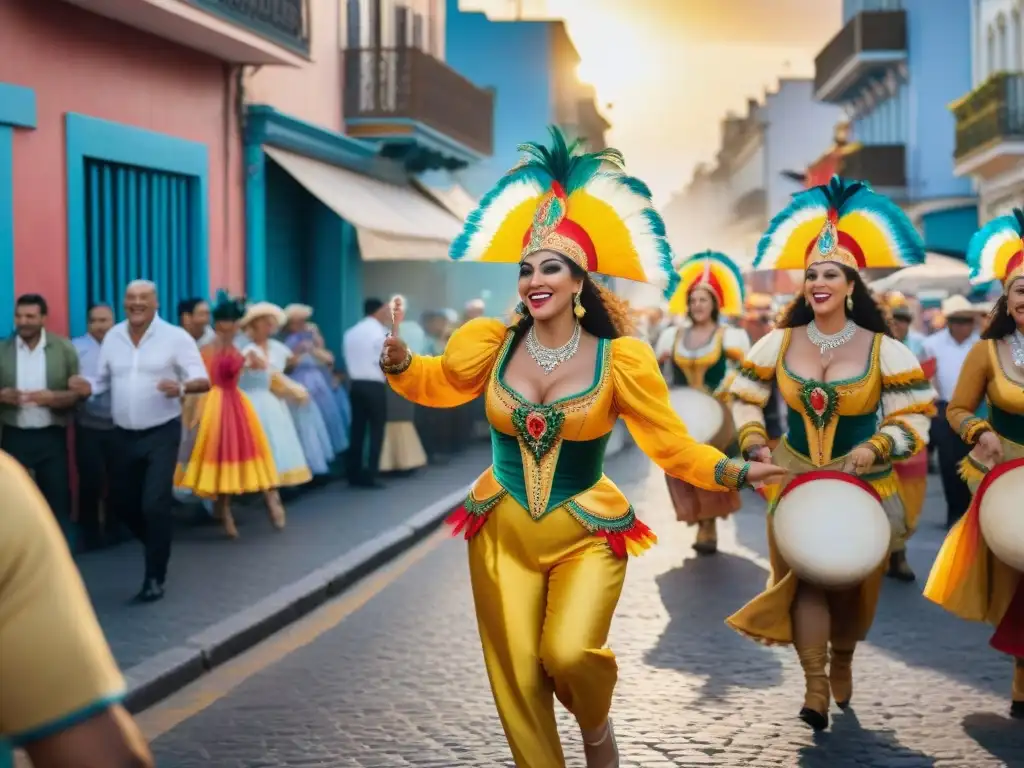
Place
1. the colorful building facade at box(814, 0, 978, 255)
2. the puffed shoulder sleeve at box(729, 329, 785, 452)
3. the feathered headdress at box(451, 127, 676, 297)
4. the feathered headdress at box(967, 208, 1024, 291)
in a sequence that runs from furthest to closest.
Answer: the colorful building facade at box(814, 0, 978, 255) < the feathered headdress at box(967, 208, 1024, 291) < the puffed shoulder sleeve at box(729, 329, 785, 452) < the feathered headdress at box(451, 127, 676, 297)

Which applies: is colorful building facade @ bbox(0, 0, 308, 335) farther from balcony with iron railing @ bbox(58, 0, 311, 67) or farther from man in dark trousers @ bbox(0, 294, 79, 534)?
man in dark trousers @ bbox(0, 294, 79, 534)

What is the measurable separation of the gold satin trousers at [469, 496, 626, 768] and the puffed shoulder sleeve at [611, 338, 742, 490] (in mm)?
401

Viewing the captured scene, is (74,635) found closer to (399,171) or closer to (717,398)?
(717,398)

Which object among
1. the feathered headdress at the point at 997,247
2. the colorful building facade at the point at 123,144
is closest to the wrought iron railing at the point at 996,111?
the colorful building facade at the point at 123,144

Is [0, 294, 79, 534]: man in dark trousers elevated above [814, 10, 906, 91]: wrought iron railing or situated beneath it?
situated beneath

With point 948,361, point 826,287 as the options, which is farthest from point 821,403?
point 948,361

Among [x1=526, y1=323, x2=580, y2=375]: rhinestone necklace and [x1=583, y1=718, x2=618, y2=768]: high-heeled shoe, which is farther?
[x1=526, y1=323, x2=580, y2=375]: rhinestone necklace

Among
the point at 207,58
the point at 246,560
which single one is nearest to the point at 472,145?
the point at 207,58

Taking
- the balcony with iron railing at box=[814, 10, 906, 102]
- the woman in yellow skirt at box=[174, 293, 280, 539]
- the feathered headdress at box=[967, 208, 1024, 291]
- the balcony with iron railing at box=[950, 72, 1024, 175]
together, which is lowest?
the woman in yellow skirt at box=[174, 293, 280, 539]

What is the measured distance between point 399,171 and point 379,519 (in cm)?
1123

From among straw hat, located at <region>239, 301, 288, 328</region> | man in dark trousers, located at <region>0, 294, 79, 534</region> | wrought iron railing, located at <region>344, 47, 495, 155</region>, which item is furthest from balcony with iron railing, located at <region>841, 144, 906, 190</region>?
man in dark trousers, located at <region>0, 294, 79, 534</region>

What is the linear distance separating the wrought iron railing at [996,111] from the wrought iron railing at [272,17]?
1745cm

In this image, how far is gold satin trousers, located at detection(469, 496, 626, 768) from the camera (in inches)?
200

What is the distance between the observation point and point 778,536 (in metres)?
6.59
